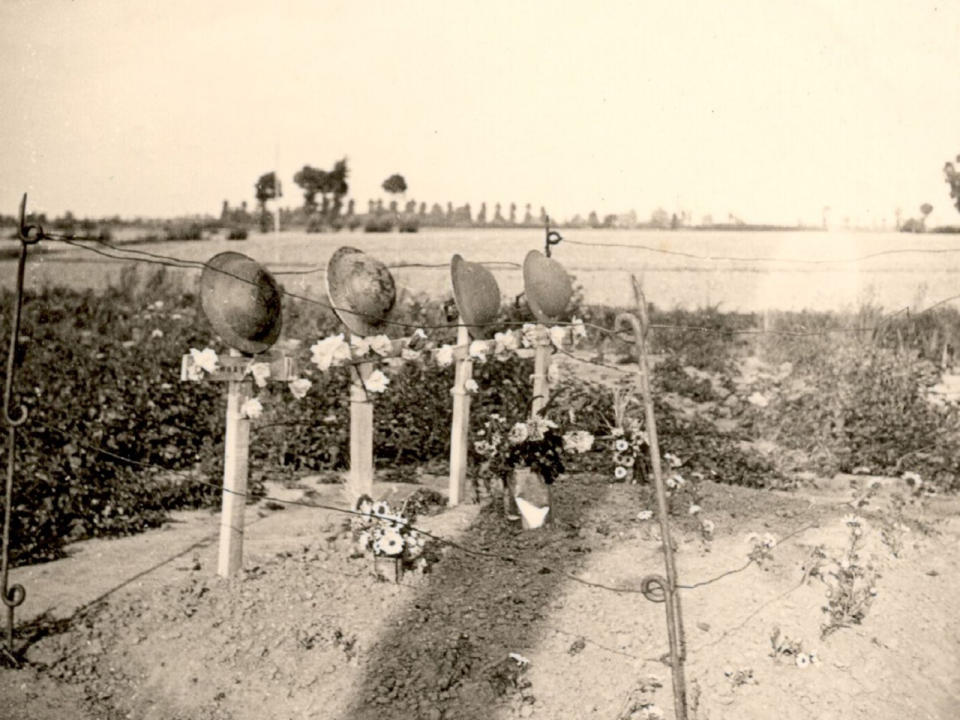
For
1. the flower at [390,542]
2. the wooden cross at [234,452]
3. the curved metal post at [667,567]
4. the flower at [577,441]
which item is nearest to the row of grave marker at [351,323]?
the wooden cross at [234,452]

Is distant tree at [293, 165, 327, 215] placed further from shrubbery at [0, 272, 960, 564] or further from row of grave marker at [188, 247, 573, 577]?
row of grave marker at [188, 247, 573, 577]

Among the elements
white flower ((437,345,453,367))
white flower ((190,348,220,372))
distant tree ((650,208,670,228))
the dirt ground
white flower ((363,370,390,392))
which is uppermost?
distant tree ((650,208,670,228))

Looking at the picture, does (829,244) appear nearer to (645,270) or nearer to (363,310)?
(645,270)

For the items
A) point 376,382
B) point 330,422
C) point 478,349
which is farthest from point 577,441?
point 330,422

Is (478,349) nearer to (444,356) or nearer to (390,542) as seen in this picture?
(444,356)

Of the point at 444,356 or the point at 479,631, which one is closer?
the point at 479,631

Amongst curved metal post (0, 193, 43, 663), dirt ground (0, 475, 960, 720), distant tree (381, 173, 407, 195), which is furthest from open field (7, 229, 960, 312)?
curved metal post (0, 193, 43, 663)

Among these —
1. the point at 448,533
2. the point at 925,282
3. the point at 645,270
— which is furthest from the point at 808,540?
the point at 645,270
